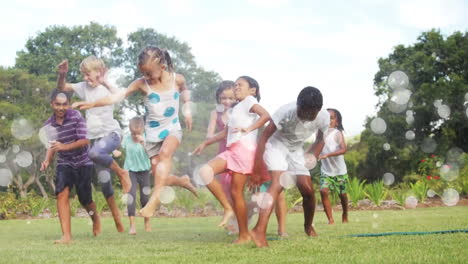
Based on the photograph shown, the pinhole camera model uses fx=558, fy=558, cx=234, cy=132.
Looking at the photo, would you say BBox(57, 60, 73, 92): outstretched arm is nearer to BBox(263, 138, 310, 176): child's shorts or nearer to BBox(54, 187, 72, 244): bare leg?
BBox(54, 187, 72, 244): bare leg

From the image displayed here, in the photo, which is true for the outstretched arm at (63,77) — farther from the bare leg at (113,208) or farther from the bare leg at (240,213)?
the bare leg at (240,213)

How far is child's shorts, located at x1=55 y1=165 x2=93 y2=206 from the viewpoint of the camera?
618 cm

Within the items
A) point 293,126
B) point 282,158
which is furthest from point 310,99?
point 282,158

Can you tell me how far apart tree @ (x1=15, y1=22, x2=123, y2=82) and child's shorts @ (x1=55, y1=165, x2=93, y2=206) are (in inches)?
1129

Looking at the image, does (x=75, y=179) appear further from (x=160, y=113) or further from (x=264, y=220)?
(x=264, y=220)

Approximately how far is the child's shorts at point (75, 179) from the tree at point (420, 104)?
2438 cm

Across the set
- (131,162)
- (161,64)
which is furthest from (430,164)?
(161,64)

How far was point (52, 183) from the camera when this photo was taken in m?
26.8

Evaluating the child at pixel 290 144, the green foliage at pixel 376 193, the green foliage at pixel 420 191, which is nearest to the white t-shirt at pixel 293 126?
the child at pixel 290 144

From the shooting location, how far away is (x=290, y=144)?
557 cm

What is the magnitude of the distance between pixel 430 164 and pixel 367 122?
1565cm

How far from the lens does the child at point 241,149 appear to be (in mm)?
5227

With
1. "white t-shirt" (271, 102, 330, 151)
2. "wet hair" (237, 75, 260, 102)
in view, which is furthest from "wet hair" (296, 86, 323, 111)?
"wet hair" (237, 75, 260, 102)

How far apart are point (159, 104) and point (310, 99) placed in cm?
199
